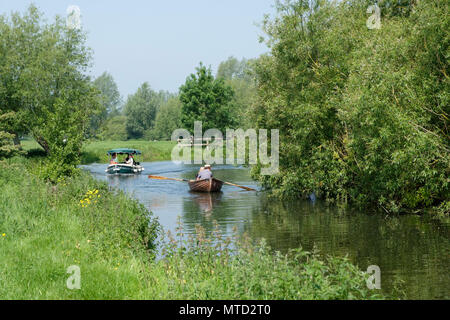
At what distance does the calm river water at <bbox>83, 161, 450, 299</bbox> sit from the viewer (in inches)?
470

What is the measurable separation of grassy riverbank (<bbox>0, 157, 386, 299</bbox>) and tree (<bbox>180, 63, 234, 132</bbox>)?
197 feet

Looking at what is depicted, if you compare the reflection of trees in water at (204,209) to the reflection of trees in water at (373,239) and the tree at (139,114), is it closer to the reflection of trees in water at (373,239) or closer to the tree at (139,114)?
the reflection of trees in water at (373,239)

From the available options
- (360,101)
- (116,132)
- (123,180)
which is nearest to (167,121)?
(116,132)

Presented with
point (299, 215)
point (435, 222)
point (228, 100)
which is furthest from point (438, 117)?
point (228, 100)

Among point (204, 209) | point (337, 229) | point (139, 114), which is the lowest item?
point (204, 209)

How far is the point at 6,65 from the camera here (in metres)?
44.4

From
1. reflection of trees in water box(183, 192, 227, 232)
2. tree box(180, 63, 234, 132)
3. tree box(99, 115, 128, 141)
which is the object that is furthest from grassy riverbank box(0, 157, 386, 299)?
tree box(99, 115, 128, 141)

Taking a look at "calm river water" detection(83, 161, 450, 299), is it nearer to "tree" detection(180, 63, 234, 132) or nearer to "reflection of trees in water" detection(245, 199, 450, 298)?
"reflection of trees in water" detection(245, 199, 450, 298)

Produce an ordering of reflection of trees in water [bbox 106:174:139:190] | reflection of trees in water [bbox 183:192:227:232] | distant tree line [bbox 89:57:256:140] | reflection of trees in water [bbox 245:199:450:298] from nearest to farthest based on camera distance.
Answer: reflection of trees in water [bbox 245:199:450:298], reflection of trees in water [bbox 183:192:227:232], reflection of trees in water [bbox 106:174:139:190], distant tree line [bbox 89:57:256:140]

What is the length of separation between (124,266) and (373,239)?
9148 millimetres

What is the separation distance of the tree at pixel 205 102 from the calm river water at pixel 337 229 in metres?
44.5

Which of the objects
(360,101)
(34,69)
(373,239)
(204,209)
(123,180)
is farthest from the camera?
(34,69)

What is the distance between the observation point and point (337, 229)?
1781 cm

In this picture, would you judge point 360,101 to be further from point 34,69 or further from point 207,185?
point 34,69
